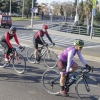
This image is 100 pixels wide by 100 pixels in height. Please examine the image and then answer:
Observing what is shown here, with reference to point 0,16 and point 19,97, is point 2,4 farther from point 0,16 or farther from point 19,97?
point 19,97

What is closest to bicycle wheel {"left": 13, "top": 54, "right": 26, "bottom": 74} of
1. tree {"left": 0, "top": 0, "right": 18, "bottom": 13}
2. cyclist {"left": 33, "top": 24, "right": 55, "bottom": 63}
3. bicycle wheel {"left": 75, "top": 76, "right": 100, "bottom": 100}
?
cyclist {"left": 33, "top": 24, "right": 55, "bottom": 63}

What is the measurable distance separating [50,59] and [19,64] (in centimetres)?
178

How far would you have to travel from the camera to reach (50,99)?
267 inches

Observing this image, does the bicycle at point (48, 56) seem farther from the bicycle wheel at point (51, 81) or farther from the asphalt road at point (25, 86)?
the bicycle wheel at point (51, 81)

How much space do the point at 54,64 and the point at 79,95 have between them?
439 centimetres

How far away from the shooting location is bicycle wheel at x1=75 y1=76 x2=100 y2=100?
644 centimetres

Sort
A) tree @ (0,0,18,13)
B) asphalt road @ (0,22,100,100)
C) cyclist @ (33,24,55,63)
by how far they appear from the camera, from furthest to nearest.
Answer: tree @ (0,0,18,13) → cyclist @ (33,24,55,63) → asphalt road @ (0,22,100,100)

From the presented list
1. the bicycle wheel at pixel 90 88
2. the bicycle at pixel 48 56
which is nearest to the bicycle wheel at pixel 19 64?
the bicycle at pixel 48 56

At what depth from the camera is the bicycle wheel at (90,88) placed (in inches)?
253

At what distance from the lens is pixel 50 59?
11.1 m

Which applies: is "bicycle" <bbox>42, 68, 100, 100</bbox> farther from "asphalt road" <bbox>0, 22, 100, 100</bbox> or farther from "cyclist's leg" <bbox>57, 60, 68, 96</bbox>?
"asphalt road" <bbox>0, 22, 100, 100</bbox>

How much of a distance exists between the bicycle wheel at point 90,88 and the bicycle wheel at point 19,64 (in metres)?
3.34

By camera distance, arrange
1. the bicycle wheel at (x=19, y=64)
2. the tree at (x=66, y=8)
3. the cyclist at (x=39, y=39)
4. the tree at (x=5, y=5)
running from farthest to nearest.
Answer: the tree at (x=66, y=8) < the tree at (x=5, y=5) < the cyclist at (x=39, y=39) < the bicycle wheel at (x=19, y=64)

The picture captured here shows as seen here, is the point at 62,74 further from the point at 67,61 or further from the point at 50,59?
the point at 50,59
